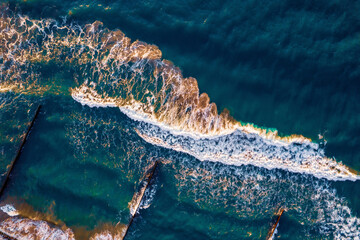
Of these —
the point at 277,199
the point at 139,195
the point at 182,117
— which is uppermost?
the point at 182,117

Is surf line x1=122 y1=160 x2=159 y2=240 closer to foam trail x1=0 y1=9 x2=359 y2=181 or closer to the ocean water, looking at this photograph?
the ocean water

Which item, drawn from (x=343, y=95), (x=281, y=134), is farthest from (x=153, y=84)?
(x=343, y=95)

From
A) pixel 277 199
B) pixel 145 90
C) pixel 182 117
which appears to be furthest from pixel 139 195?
pixel 277 199

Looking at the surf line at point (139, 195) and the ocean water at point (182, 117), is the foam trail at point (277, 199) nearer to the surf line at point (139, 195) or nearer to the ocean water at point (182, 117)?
the ocean water at point (182, 117)

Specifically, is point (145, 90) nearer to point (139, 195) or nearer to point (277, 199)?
point (139, 195)

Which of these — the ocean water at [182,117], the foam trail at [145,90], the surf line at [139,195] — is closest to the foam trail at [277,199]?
the ocean water at [182,117]
